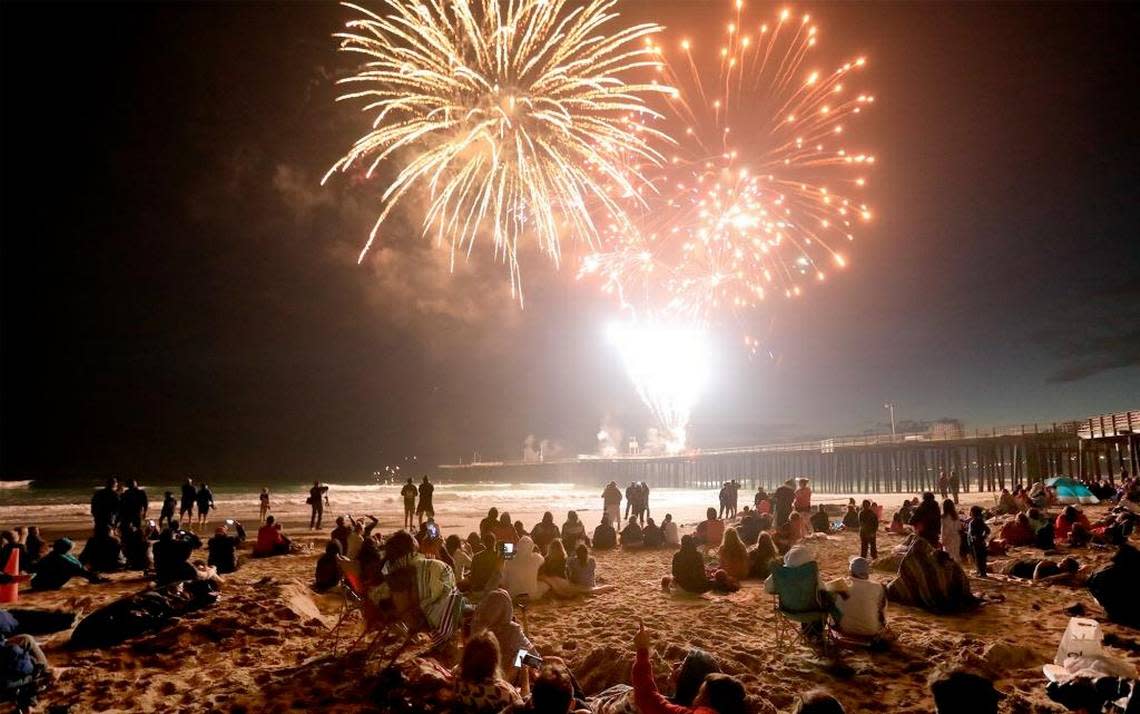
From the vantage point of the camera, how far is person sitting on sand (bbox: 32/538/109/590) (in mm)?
8945

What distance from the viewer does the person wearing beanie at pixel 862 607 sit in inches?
238

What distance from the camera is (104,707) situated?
4.66 metres

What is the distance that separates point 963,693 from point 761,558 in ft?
25.8

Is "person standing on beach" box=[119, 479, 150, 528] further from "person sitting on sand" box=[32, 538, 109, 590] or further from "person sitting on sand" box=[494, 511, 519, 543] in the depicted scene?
"person sitting on sand" box=[494, 511, 519, 543]

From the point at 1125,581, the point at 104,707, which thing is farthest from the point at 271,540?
the point at 1125,581

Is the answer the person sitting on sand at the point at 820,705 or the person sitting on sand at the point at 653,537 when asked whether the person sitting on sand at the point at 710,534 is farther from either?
the person sitting on sand at the point at 820,705

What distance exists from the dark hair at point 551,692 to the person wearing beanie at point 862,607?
4610 mm

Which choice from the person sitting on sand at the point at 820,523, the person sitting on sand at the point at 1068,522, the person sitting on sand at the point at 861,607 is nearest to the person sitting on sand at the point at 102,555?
the person sitting on sand at the point at 861,607

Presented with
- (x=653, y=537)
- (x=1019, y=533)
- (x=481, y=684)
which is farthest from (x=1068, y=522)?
(x=481, y=684)

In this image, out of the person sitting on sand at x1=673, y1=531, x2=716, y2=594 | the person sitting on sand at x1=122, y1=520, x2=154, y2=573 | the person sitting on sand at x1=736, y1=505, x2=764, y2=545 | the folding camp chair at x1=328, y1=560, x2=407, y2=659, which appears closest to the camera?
the folding camp chair at x1=328, y1=560, x2=407, y2=659

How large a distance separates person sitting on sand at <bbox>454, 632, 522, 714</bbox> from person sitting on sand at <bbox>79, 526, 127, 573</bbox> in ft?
33.7

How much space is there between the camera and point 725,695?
297 centimetres

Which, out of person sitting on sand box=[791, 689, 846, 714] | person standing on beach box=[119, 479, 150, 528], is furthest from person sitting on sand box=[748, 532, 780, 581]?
person standing on beach box=[119, 479, 150, 528]

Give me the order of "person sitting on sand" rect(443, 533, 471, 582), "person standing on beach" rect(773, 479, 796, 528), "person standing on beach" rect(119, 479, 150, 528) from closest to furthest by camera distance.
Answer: "person sitting on sand" rect(443, 533, 471, 582)
"person standing on beach" rect(119, 479, 150, 528)
"person standing on beach" rect(773, 479, 796, 528)
